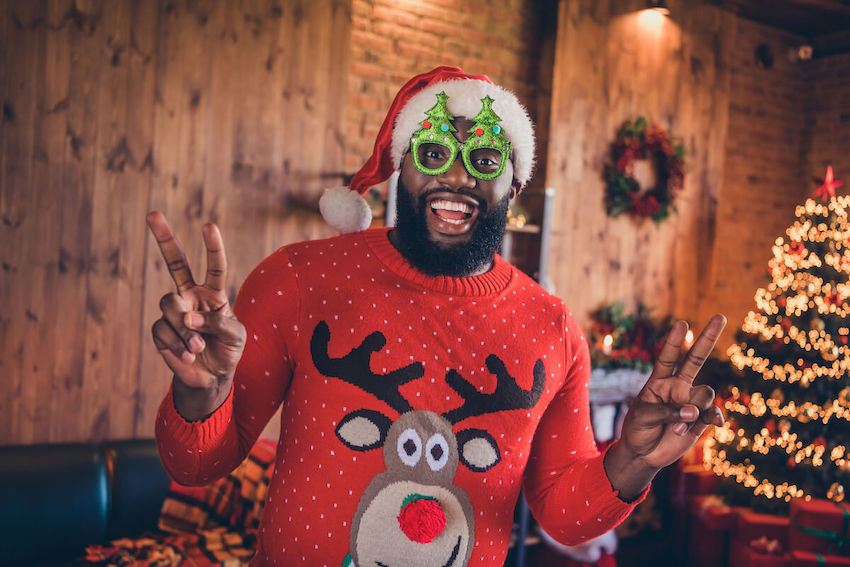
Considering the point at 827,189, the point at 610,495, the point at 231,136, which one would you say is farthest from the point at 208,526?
the point at 827,189

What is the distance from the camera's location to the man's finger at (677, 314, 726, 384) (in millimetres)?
1039

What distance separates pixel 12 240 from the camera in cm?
266

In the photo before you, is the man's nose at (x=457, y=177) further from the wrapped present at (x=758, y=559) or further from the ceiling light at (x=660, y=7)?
the ceiling light at (x=660, y=7)

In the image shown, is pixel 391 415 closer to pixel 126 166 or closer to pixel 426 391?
pixel 426 391

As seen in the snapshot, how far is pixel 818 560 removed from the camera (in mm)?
3184

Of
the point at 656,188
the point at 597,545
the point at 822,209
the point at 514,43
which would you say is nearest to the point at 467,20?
the point at 514,43

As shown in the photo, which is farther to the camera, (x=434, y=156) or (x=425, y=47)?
(x=425, y=47)

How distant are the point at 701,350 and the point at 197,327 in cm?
76

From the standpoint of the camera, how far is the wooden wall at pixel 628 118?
13.0ft

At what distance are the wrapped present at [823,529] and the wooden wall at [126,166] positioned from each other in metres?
2.88

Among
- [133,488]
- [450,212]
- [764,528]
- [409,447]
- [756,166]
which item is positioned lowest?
[764,528]

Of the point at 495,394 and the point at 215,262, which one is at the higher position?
the point at 215,262

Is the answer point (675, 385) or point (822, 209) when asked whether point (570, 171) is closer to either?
point (822, 209)

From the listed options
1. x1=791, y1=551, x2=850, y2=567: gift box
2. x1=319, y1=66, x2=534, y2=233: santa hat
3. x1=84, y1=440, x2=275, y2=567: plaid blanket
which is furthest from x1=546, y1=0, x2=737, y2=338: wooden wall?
x1=319, y1=66, x2=534, y2=233: santa hat
